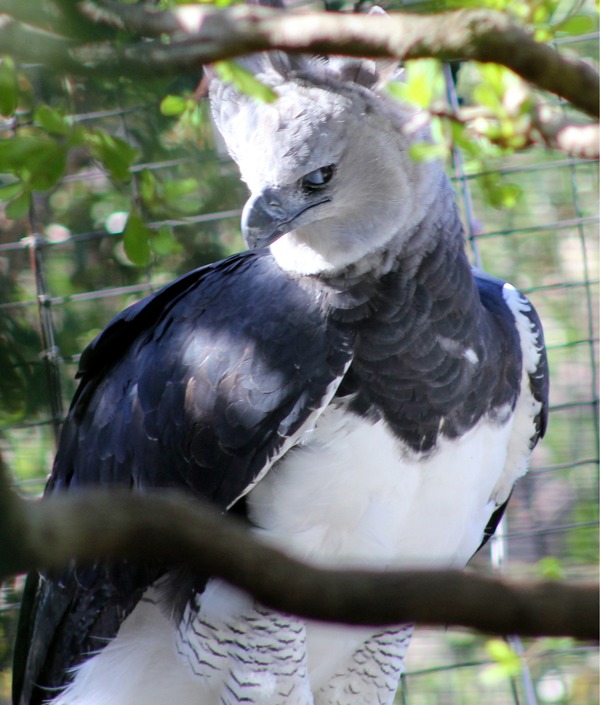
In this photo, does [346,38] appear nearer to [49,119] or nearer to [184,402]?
[49,119]

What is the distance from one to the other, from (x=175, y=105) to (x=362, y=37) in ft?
1.64

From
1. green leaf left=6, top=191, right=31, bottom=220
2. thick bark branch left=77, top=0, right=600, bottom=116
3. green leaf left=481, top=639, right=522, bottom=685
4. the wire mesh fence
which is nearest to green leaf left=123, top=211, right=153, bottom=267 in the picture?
the wire mesh fence

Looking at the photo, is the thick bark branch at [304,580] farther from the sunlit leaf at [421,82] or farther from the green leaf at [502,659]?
the green leaf at [502,659]

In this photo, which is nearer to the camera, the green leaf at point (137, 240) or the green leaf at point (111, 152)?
the green leaf at point (111, 152)

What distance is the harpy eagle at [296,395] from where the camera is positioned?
1383mm

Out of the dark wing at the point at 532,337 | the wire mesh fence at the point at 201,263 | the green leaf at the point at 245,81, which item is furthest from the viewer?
the dark wing at the point at 532,337

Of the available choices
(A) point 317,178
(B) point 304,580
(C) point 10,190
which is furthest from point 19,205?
(B) point 304,580

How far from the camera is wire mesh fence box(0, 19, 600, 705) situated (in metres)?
0.67

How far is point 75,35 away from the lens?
48cm

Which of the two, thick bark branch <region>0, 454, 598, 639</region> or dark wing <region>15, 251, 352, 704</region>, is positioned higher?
thick bark branch <region>0, 454, 598, 639</region>

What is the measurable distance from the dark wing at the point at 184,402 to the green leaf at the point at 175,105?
0.40 meters

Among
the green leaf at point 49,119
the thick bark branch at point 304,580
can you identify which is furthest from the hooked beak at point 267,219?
the thick bark branch at point 304,580

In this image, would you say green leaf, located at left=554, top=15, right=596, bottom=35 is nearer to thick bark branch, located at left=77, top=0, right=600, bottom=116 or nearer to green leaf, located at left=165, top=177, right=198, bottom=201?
green leaf, located at left=165, top=177, right=198, bottom=201

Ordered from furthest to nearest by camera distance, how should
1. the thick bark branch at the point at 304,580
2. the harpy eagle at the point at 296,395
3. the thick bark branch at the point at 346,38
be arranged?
the harpy eagle at the point at 296,395, the thick bark branch at the point at 346,38, the thick bark branch at the point at 304,580
